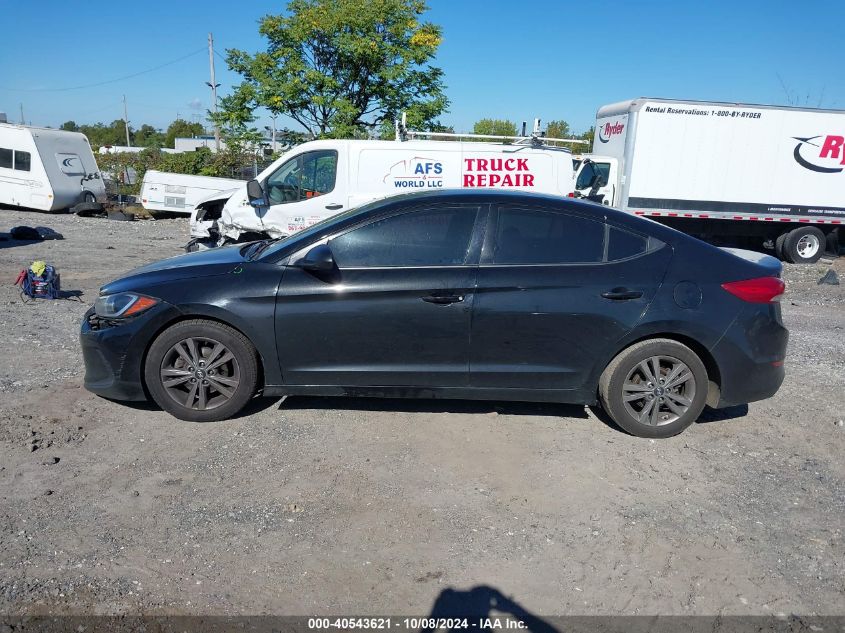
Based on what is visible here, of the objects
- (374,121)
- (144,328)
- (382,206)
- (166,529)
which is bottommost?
(166,529)

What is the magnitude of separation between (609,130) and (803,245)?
5.06 metres

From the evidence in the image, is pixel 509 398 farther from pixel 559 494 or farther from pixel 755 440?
pixel 755 440

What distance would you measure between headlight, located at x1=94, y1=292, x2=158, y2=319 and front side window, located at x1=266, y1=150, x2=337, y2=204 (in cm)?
580

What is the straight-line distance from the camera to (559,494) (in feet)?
13.2

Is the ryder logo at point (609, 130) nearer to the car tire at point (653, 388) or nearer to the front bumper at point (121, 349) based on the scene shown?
the car tire at point (653, 388)

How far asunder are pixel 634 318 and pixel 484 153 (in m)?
6.65

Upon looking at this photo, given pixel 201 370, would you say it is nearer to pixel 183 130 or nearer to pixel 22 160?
pixel 22 160

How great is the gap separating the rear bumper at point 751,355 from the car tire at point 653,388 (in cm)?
16

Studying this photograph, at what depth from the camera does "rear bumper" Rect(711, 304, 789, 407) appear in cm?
466

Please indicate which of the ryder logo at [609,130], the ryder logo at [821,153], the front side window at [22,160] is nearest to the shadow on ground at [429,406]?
the ryder logo at [609,130]

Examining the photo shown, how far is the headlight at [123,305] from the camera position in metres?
4.61

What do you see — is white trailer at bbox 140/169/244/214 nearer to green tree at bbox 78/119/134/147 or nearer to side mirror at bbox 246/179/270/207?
side mirror at bbox 246/179/270/207

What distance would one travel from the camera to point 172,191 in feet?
65.1

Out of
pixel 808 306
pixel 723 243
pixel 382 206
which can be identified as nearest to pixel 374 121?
pixel 723 243
